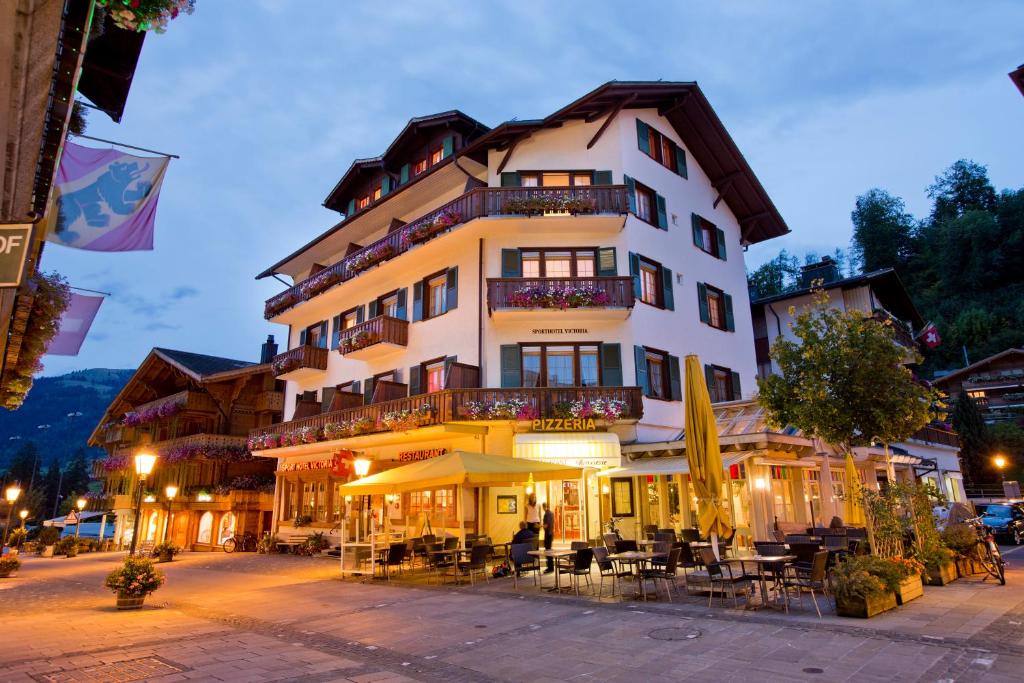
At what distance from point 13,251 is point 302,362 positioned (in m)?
23.1

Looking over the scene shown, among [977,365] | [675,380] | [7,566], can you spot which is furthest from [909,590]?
[977,365]

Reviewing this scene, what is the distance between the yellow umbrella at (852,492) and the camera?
37.4ft

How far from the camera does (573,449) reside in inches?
732

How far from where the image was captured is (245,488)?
101ft

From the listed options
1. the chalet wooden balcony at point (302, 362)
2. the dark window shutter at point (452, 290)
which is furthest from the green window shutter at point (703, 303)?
the chalet wooden balcony at point (302, 362)

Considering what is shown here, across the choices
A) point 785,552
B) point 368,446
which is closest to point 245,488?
point 368,446

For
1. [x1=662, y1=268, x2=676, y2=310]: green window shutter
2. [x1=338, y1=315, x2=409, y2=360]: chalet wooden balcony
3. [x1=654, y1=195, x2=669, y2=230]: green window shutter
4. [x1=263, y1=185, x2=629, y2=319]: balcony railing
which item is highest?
[x1=654, y1=195, x2=669, y2=230]: green window shutter

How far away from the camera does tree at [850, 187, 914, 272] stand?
63688 mm

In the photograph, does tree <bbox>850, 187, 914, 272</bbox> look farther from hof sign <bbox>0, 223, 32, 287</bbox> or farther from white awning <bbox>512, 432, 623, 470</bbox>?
hof sign <bbox>0, 223, 32, 287</bbox>

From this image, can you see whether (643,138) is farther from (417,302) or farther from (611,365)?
(417,302)

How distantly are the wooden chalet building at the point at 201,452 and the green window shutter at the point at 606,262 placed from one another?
19.6 metres

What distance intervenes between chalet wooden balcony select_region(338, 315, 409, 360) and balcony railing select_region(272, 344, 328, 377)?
3589mm

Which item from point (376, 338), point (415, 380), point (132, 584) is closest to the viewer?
point (132, 584)

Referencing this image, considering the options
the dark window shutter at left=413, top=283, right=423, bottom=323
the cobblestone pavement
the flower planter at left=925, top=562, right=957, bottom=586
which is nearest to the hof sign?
the cobblestone pavement
